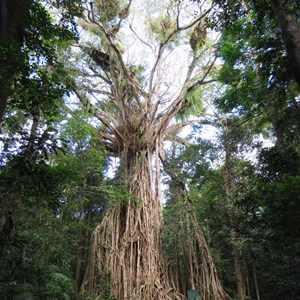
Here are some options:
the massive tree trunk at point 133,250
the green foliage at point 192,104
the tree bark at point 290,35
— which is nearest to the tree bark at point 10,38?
the tree bark at point 290,35

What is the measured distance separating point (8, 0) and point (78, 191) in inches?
205

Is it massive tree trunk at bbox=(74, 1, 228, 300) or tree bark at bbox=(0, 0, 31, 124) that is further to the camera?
massive tree trunk at bbox=(74, 1, 228, 300)

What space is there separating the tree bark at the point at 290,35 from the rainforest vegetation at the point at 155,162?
0.01 m

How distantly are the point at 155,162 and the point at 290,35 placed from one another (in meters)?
6.47

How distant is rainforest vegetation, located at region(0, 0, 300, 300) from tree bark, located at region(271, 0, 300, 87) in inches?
0.5

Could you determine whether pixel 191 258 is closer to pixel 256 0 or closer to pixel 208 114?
pixel 208 114

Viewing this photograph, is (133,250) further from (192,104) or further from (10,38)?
(10,38)

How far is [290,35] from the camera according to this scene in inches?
116

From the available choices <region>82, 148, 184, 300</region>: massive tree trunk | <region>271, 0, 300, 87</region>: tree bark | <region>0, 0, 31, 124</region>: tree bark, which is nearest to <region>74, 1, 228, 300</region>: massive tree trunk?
<region>82, 148, 184, 300</region>: massive tree trunk

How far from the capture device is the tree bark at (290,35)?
9.11ft

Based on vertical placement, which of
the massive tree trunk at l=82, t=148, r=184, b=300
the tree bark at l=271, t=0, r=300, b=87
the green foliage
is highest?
the green foliage

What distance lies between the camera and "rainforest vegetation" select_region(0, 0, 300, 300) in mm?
3400

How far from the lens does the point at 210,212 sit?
862 centimetres

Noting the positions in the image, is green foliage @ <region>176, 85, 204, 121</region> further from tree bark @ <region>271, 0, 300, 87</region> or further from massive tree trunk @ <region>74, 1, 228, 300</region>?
tree bark @ <region>271, 0, 300, 87</region>
